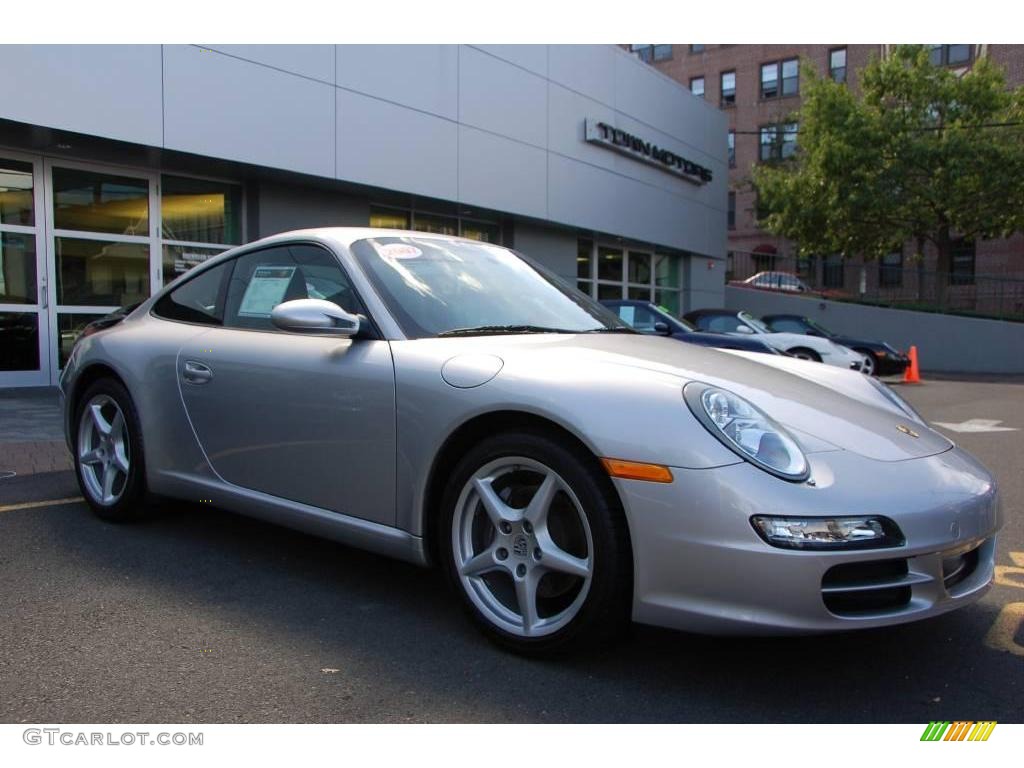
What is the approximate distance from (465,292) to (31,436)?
4823 mm

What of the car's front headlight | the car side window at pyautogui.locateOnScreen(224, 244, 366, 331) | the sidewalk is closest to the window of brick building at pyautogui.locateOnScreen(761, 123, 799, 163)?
the sidewalk

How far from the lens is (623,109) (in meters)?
19.3

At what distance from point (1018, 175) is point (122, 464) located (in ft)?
85.5

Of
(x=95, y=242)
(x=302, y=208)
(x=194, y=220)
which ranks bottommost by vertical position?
(x=95, y=242)

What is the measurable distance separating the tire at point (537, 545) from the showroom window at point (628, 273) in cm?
1595

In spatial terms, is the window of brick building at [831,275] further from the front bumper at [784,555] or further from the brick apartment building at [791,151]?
the front bumper at [784,555]

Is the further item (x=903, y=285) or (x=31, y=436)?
(x=903, y=285)

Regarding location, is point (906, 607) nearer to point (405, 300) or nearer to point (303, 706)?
point (303, 706)

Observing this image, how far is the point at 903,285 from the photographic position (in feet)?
90.1

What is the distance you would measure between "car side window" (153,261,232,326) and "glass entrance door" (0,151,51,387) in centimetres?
728

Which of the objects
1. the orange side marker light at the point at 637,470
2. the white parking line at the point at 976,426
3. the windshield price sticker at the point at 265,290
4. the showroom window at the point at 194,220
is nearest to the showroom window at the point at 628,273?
the showroom window at the point at 194,220

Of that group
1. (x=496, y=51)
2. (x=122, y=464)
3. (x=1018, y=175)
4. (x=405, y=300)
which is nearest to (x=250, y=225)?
(x=496, y=51)

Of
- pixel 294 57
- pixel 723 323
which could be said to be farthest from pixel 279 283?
pixel 723 323

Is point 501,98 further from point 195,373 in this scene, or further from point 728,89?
point 728,89
